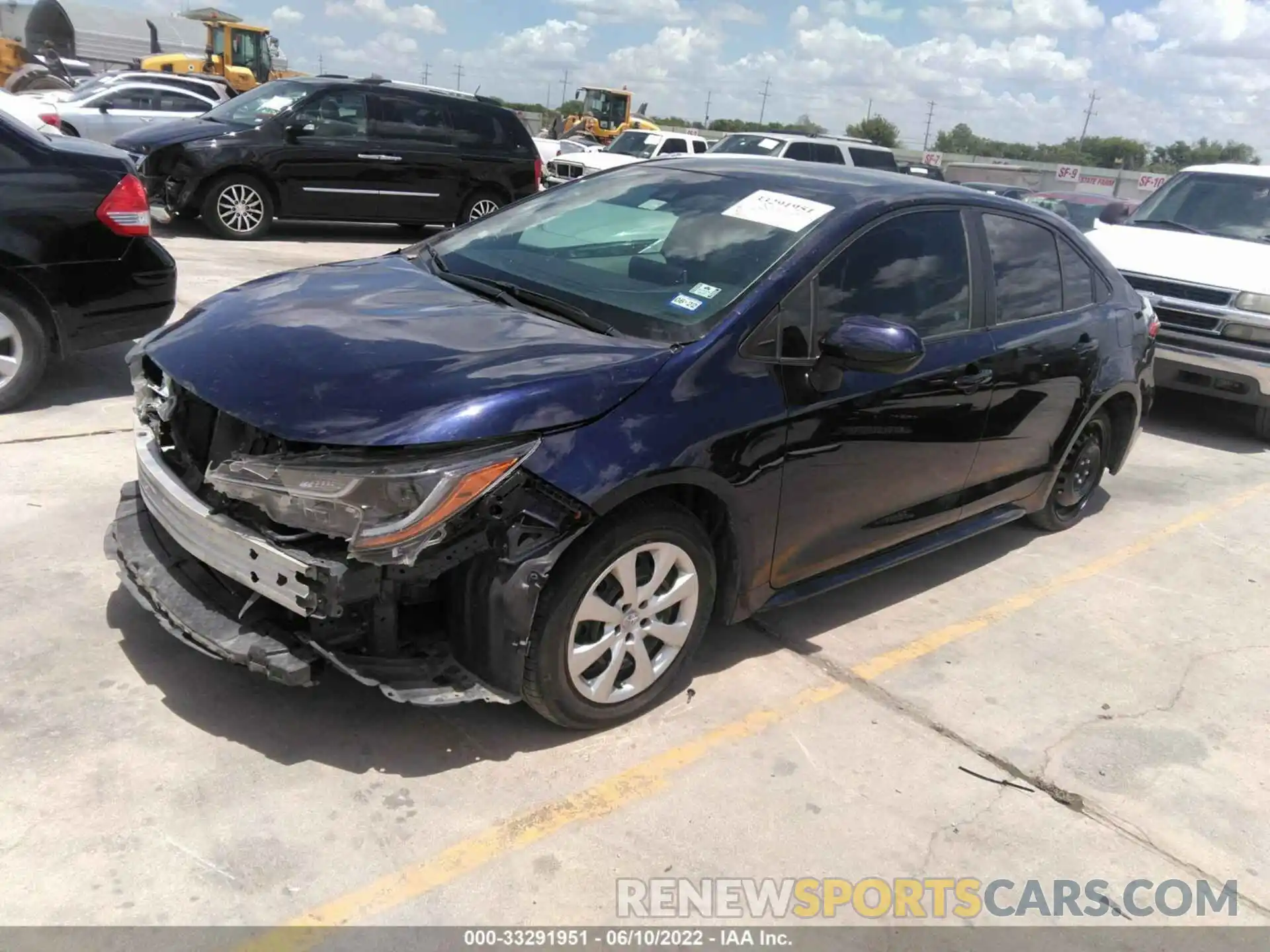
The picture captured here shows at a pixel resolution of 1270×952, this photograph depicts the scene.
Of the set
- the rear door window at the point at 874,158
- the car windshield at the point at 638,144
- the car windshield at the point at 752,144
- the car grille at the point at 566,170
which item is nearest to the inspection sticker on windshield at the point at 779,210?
the car windshield at the point at 752,144

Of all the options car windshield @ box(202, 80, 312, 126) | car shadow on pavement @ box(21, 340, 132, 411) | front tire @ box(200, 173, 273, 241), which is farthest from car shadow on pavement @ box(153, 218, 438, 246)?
car shadow on pavement @ box(21, 340, 132, 411)

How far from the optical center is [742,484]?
335cm

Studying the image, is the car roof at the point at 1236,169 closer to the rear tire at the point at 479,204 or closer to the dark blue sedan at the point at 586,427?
the dark blue sedan at the point at 586,427

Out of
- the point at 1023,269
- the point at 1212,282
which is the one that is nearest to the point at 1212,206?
the point at 1212,282

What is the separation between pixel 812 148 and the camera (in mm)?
15938

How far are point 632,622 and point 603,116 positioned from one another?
119 feet

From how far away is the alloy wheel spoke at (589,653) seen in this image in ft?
10.1

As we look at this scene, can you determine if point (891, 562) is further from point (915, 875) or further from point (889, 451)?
point (915, 875)

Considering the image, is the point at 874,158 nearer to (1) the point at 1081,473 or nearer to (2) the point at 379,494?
(1) the point at 1081,473

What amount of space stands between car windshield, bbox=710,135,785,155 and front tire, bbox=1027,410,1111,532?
35.6ft

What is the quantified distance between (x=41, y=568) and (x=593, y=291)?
2350mm

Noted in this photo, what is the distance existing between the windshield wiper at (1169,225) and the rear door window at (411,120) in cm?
797

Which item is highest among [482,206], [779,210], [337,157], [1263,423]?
[779,210]
